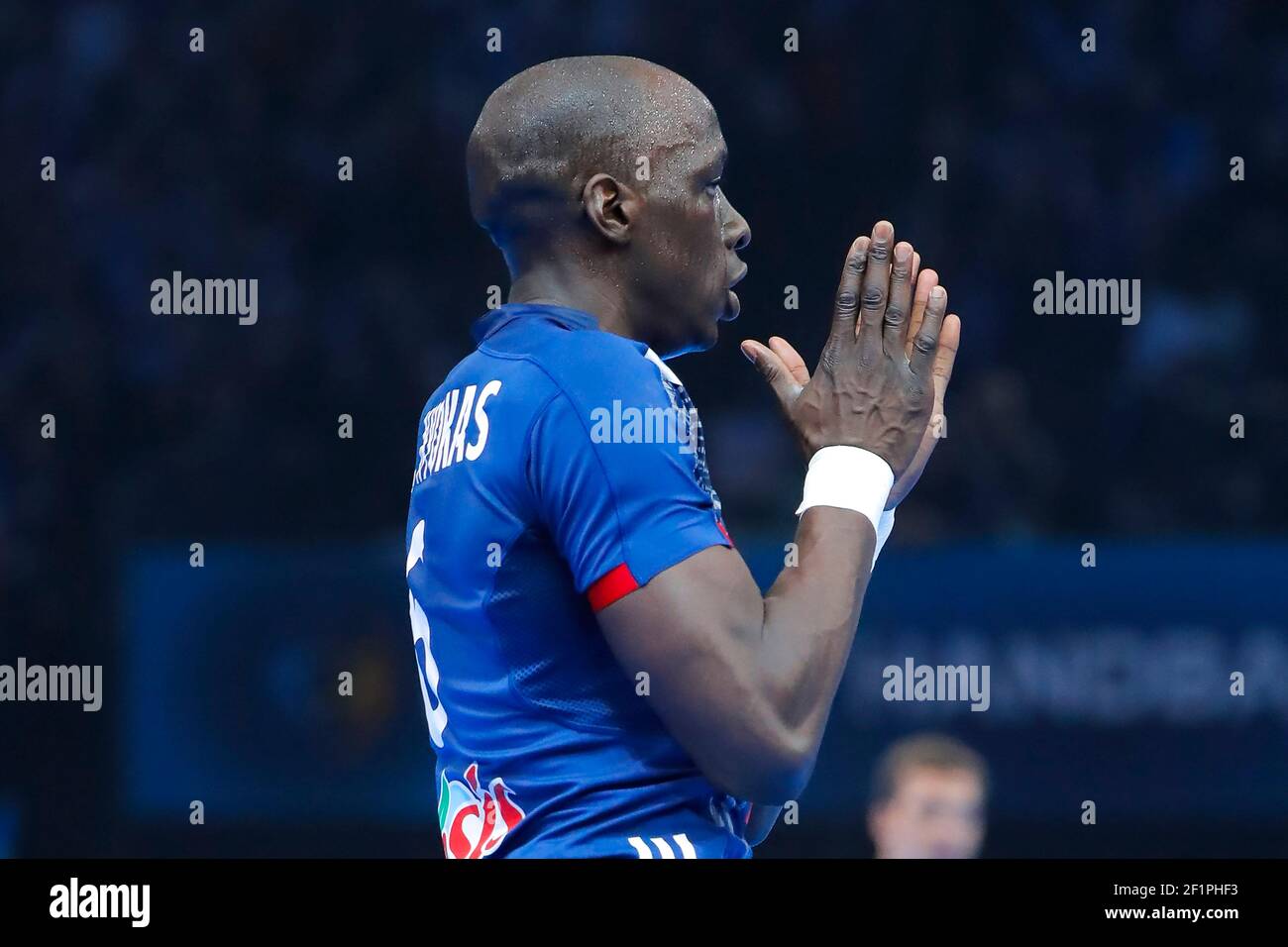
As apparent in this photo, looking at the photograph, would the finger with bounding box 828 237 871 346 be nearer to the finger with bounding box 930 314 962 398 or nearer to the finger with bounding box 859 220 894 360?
the finger with bounding box 859 220 894 360

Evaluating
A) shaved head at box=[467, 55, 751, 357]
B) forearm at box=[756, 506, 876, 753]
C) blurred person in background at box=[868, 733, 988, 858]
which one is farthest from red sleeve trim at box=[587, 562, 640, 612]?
blurred person in background at box=[868, 733, 988, 858]

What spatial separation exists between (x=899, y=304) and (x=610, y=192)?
40 cm

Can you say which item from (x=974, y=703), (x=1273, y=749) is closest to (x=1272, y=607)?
(x=1273, y=749)

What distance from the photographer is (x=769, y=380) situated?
241 cm

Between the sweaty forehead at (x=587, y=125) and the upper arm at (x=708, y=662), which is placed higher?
the sweaty forehead at (x=587, y=125)

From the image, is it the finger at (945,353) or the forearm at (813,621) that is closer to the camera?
the forearm at (813,621)

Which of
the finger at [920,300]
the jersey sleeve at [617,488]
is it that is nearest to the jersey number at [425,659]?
the jersey sleeve at [617,488]

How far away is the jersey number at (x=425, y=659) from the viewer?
2154mm

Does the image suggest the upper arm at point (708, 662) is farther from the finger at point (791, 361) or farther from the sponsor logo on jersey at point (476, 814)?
the finger at point (791, 361)

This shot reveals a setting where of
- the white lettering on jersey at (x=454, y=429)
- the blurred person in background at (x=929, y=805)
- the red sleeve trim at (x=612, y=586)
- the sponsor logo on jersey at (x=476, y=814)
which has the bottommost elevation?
the sponsor logo on jersey at (x=476, y=814)

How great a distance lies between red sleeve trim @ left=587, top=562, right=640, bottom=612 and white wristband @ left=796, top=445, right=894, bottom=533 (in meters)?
0.28

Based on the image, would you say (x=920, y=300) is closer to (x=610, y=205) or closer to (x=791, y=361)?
(x=791, y=361)
